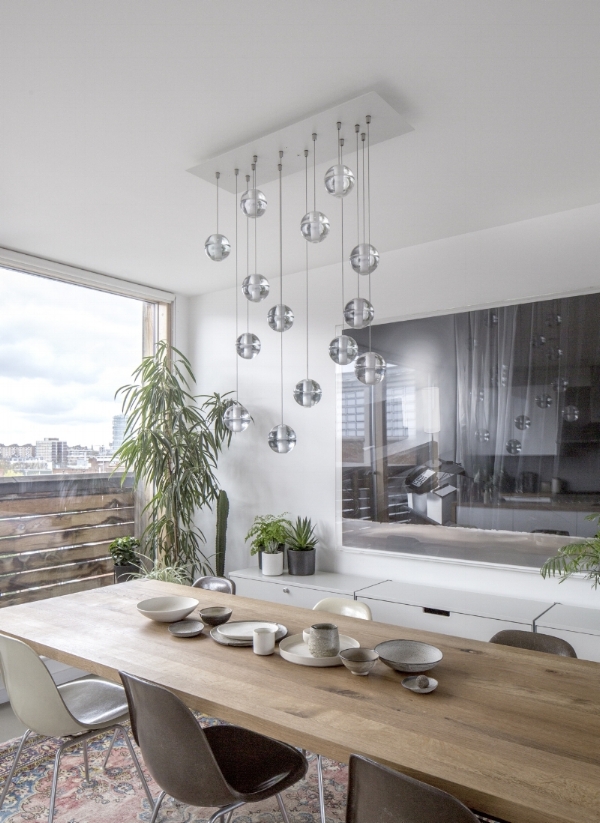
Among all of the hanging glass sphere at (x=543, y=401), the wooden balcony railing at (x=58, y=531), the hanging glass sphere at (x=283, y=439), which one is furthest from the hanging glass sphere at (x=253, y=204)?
the wooden balcony railing at (x=58, y=531)

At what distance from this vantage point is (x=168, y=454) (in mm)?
4496

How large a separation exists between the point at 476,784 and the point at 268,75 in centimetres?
221

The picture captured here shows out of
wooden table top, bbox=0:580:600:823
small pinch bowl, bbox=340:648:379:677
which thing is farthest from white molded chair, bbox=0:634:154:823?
small pinch bowl, bbox=340:648:379:677

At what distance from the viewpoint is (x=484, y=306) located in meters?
3.67

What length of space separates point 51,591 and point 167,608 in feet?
6.39

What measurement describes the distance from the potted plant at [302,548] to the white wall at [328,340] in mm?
122

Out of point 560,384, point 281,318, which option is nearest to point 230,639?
point 281,318

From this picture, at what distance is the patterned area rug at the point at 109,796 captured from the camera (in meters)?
2.54

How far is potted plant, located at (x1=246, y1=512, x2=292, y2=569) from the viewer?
13.9ft

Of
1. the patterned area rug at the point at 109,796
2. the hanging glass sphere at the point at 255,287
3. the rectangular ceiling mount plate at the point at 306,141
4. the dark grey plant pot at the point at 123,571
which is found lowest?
the patterned area rug at the point at 109,796

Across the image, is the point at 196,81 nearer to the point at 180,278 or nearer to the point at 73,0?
the point at 73,0

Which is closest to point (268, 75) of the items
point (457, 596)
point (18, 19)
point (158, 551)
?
point (18, 19)

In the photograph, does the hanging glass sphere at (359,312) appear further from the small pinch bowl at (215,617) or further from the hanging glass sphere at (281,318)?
the small pinch bowl at (215,617)

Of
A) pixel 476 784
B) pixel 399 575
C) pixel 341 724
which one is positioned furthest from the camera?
pixel 399 575
